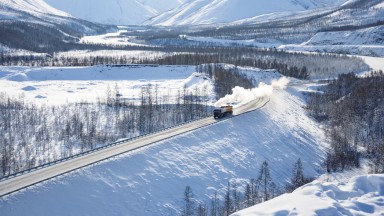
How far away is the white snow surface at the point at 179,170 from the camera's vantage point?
33.7 m

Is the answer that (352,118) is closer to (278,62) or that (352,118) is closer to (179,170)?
(179,170)

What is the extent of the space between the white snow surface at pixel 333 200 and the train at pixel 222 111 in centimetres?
3559

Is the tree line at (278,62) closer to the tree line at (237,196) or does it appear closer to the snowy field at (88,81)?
the snowy field at (88,81)

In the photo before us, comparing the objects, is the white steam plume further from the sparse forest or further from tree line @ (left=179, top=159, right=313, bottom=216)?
tree line @ (left=179, top=159, right=313, bottom=216)

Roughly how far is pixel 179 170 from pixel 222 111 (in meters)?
19.6

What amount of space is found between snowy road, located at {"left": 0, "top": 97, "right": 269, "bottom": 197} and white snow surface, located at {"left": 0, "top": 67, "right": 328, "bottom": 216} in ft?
2.67

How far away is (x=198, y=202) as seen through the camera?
1582 inches

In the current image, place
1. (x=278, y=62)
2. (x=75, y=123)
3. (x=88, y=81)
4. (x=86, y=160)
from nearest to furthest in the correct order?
(x=86, y=160) → (x=75, y=123) → (x=88, y=81) → (x=278, y=62)

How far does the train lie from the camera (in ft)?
202

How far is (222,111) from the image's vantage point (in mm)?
62312

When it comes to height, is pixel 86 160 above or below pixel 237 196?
above

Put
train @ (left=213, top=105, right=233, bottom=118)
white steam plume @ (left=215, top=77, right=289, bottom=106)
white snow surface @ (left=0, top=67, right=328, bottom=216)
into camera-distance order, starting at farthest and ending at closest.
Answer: white steam plume @ (left=215, top=77, right=289, bottom=106), train @ (left=213, top=105, right=233, bottom=118), white snow surface @ (left=0, top=67, right=328, bottom=216)

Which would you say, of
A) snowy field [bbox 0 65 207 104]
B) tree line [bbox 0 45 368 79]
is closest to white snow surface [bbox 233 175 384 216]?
snowy field [bbox 0 65 207 104]

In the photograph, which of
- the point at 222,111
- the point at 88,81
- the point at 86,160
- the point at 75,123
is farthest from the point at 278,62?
the point at 86,160
